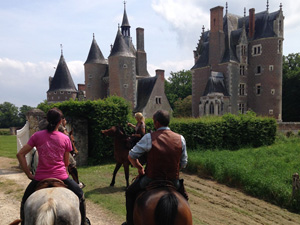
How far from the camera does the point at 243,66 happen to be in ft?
132

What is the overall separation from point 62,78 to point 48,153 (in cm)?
5198

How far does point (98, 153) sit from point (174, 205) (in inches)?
435

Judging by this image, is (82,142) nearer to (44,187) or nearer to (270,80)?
(44,187)

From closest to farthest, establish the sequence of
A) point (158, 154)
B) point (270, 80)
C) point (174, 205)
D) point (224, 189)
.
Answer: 1. point (174, 205)
2. point (158, 154)
3. point (224, 189)
4. point (270, 80)

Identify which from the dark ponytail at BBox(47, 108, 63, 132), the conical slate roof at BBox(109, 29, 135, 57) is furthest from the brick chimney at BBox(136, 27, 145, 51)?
the dark ponytail at BBox(47, 108, 63, 132)

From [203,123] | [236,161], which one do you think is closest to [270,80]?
[203,123]

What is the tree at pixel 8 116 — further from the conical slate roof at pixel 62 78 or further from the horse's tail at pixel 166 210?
the horse's tail at pixel 166 210

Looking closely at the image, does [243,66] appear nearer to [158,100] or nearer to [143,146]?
[158,100]

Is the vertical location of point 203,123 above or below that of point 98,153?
above

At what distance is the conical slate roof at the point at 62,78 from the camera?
5250 cm

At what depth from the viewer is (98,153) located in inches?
552

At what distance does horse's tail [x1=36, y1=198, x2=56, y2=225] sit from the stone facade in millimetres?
35013

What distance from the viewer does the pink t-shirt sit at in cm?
397

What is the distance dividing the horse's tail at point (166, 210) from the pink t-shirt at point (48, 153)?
63.2 inches
